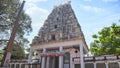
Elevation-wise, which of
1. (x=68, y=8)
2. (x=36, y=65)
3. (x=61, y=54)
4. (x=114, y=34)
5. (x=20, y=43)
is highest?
(x=68, y=8)

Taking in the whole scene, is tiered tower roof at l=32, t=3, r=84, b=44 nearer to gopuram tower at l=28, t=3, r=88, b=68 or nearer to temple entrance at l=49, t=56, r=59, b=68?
gopuram tower at l=28, t=3, r=88, b=68

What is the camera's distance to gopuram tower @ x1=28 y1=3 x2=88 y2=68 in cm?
1767

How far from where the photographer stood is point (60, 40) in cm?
1817

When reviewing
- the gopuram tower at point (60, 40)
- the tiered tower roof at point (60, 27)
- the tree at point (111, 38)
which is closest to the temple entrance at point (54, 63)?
the gopuram tower at point (60, 40)

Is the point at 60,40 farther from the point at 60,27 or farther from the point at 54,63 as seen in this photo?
the point at 54,63

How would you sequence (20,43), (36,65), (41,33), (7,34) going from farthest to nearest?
(41,33) < (36,65) < (20,43) < (7,34)

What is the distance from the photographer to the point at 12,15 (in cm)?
1642

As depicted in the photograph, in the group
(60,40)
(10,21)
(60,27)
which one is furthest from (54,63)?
(10,21)

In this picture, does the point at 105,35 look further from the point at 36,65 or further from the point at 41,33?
the point at 36,65

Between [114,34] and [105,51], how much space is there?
123 inches

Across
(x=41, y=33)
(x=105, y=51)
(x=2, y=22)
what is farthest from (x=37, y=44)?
(x=105, y=51)

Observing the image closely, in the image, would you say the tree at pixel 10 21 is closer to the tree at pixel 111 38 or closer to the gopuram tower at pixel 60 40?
the gopuram tower at pixel 60 40

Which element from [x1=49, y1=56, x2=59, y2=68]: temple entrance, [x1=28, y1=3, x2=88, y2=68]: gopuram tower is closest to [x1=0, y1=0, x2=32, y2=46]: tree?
[x1=28, y1=3, x2=88, y2=68]: gopuram tower

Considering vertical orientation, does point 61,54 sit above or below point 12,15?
below
